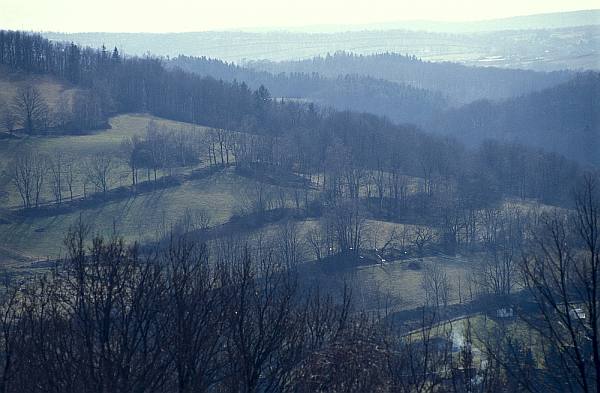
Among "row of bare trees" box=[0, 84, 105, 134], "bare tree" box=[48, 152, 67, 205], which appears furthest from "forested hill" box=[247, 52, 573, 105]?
"bare tree" box=[48, 152, 67, 205]

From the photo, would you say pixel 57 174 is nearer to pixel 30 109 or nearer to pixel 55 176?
pixel 55 176

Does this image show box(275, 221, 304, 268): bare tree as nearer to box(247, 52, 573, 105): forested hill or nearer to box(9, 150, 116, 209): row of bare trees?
box(9, 150, 116, 209): row of bare trees

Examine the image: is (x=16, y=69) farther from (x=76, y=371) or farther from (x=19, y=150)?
(x=76, y=371)

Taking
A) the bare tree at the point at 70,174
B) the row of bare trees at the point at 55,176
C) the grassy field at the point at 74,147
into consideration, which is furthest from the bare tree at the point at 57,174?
the grassy field at the point at 74,147

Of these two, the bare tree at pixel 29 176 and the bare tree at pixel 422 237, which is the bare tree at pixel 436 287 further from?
the bare tree at pixel 29 176

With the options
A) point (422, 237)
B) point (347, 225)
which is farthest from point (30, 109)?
point (422, 237)

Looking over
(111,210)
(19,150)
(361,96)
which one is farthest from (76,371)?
(361,96)
